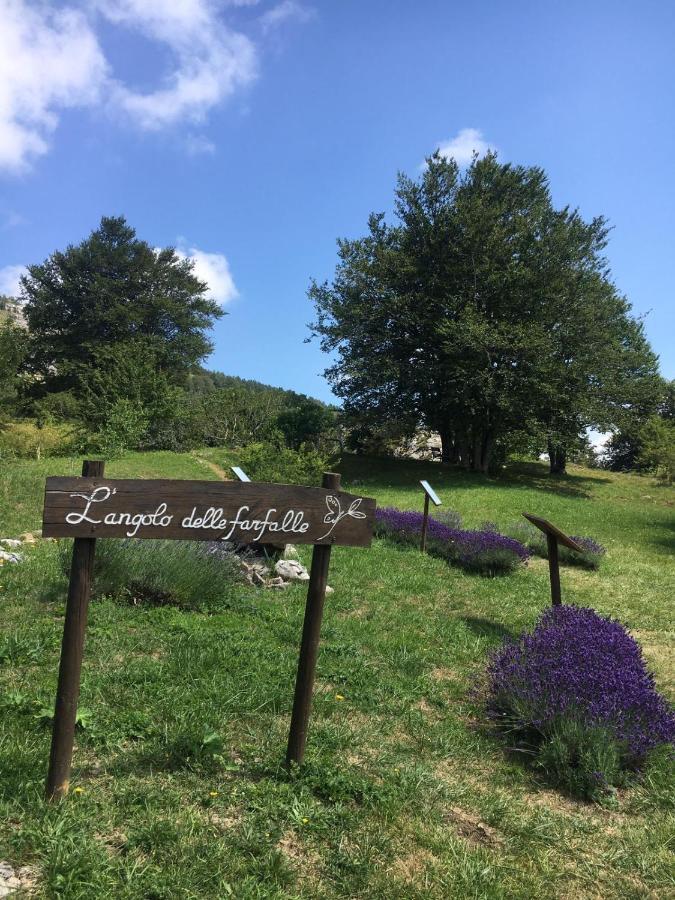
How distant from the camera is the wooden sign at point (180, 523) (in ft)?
8.46

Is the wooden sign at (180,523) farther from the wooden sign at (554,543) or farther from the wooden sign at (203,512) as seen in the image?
the wooden sign at (554,543)

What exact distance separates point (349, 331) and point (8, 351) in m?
16.9

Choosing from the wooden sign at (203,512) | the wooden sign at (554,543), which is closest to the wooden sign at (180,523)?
the wooden sign at (203,512)

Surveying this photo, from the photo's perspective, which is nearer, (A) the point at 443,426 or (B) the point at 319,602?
(B) the point at 319,602

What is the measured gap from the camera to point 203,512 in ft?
9.16

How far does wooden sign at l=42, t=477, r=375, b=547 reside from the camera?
2580 mm

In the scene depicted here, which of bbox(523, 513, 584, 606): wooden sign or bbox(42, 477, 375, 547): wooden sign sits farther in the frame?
bbox(523, 513, 584, 606): wooden sign

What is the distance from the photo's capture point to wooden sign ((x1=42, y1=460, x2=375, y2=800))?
2.58 meters

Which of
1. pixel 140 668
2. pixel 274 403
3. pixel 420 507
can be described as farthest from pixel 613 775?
pixel 274 403

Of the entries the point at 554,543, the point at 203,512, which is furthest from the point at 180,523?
the point at 554,543

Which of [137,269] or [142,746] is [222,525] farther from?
[137,269]

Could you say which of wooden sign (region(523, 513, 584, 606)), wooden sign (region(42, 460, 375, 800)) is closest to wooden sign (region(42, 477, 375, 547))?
wooden sign (region(42, 460, 375, 800))

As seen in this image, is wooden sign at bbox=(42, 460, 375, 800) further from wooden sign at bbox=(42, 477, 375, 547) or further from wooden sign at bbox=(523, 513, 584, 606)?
wooden sign at bbox=(523, 513, 584, 606)

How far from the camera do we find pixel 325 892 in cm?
221
